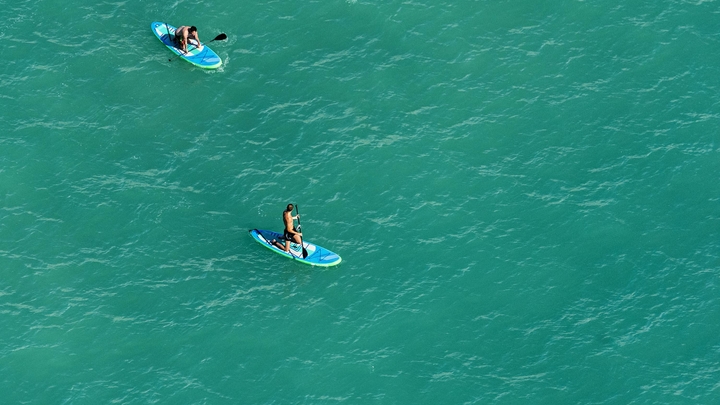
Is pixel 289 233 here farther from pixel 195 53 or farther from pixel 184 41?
pixel 184 41

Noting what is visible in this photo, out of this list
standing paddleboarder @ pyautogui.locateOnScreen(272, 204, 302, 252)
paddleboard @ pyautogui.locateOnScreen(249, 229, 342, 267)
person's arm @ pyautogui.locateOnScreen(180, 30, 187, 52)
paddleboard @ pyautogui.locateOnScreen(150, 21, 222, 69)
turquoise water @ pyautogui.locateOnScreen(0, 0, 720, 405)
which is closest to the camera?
turquoise water @ pyautogui.locateOnScreen(0, 0, 720, 405)

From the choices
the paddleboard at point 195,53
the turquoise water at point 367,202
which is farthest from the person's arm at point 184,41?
the turquoise water at point 367,202

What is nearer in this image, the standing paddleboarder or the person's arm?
the standing paddleboarder

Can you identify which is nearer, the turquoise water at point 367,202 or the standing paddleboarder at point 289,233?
the turquoise water at point 367,202

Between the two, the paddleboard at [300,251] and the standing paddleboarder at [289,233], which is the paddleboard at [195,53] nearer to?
the paddleboard at [300,251]

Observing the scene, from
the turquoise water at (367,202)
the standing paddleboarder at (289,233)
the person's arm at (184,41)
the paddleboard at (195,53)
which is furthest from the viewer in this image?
the paddleboard at (195,53)

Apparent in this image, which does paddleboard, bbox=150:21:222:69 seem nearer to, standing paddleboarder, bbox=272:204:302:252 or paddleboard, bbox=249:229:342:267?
paddleboard, bbox=249:229:342:267

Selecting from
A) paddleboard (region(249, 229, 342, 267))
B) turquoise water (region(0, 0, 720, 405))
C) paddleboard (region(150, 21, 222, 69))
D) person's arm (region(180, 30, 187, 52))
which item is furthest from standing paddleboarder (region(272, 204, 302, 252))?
person's arm (region(180, 30, 187, 52))
